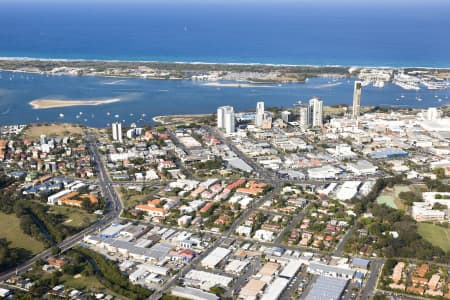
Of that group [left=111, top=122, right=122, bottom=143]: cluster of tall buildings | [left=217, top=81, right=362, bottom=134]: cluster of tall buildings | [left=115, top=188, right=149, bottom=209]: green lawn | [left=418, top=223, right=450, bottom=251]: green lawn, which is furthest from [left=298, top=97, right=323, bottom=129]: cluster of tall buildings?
[left=418, top=223, right=450, bottom=251]: green lawn

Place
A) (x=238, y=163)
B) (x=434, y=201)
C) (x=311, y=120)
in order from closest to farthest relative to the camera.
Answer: (x=434, y=201) < (x=238, y=163) < (x=311, y=120)

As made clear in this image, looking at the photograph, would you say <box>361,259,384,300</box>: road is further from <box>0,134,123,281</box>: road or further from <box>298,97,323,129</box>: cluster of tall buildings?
<box>298,97,323,129</box>: cluster of tall buildings

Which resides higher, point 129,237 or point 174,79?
point 174,79

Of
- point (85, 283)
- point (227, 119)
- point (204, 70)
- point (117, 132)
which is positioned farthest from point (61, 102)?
point (85, 283)

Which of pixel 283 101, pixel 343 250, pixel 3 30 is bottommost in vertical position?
pixel 343 250

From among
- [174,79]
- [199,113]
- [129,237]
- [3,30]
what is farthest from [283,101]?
[3,30]

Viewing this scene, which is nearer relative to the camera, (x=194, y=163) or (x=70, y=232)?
(x=70, y=232)

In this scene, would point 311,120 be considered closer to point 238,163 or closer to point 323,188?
point 238,163
